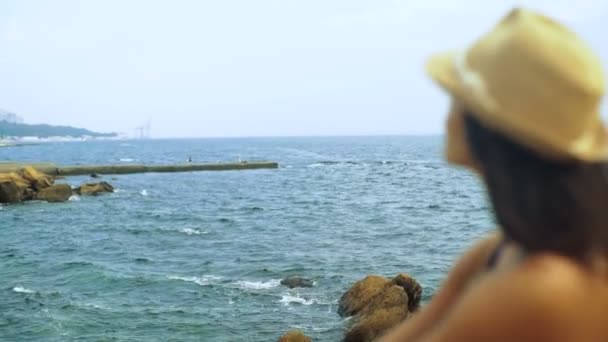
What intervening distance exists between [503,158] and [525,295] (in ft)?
1.00

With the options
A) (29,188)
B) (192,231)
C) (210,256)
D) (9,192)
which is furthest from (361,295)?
(29,188)

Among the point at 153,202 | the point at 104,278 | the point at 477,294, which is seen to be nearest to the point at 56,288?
the point at 104,278

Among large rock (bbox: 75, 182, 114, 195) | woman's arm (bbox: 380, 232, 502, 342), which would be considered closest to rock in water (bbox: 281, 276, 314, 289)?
woman's arm (bbox: 380, 232, 502, 342)

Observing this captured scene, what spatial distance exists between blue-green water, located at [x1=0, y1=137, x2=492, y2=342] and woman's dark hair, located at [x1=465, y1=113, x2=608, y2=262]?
1332 cm

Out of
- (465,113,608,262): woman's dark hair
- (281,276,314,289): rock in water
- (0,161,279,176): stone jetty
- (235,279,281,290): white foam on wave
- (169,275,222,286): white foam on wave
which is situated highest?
(465,113,608,262): woman's dark hair

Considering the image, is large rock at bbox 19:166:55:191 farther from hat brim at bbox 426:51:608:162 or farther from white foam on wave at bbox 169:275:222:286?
hat brim at bbox 426:51:608:162

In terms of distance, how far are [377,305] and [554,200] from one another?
13217mm

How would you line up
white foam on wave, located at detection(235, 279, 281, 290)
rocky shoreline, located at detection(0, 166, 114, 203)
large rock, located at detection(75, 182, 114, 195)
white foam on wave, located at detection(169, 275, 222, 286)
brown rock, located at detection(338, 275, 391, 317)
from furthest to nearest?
large rock, located at detection(75, 182, 114, 195)
rocky shoreline, located at detection(0, 166, 114, 203)
white foam on wave, located at detection(169, 275, 222, 286)
white foam on wave, located at detection(235, 279, 281, 290)
brown rock, located at detection(338, 275, 391, 317)

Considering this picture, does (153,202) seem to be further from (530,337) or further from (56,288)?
(530,337)

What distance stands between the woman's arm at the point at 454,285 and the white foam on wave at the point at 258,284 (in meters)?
17.8

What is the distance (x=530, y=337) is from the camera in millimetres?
1471

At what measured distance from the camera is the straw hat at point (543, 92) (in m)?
1.49

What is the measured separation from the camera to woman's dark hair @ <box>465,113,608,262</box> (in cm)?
150

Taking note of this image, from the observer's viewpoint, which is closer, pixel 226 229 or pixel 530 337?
pixel 530 337
